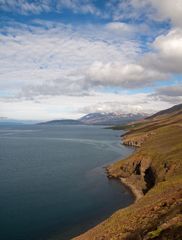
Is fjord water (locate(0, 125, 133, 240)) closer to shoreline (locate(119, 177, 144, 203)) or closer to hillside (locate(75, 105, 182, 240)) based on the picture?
shoreline (locate(119, 177, 144, 203))

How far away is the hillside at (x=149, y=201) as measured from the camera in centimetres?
3462

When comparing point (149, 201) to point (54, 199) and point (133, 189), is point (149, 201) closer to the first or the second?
point (54, 199)

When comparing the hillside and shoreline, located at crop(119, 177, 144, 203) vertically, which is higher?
the hillside

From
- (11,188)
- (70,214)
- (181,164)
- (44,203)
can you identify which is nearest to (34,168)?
(11,188)

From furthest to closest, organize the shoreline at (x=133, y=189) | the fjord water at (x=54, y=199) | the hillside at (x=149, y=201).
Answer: the shoreline at (x=133, y=189)
the fjord water at (x=54, y=199)
the hillside at (x=149, y=201)

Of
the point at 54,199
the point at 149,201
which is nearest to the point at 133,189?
the point at 54,199

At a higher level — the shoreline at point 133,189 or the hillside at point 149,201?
the hillside at point 149,201

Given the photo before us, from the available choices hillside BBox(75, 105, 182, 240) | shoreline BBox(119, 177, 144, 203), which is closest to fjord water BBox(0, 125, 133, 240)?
shoreline BBox(119, 177, 144, 203)

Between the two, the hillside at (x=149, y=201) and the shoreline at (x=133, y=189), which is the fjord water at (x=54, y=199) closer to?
the shoreline at (x=133, y=189)

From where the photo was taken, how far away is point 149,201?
55469 mm

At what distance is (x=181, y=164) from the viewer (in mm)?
84625

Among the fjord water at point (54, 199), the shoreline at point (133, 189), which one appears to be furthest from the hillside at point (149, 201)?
the fjord water at point (54, 199)

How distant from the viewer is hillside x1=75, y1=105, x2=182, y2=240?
114 feet

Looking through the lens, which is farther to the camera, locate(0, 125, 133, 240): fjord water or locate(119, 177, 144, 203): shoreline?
locate(119, 177, 144, 203): shoreline
